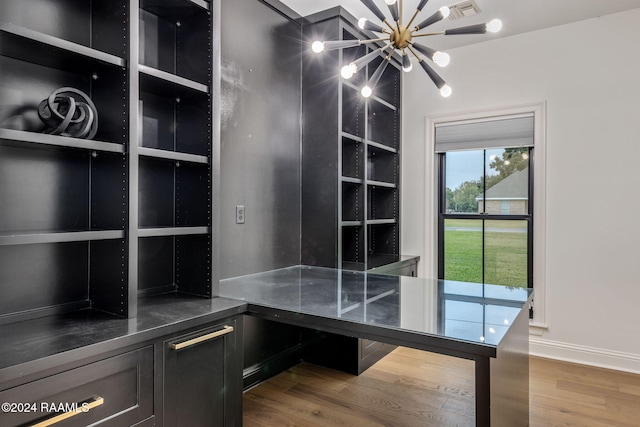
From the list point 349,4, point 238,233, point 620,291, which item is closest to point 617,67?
point 620,291

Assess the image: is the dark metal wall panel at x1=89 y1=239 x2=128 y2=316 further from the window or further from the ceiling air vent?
the window

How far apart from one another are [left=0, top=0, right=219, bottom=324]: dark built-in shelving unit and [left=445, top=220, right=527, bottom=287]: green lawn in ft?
8.71

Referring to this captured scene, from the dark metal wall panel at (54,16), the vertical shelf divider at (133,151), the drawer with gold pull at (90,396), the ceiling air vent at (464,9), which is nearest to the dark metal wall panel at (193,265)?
the vertical shelf divider at (133,151)

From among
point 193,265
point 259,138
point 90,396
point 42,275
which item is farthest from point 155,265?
point 259,138

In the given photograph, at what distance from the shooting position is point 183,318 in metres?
1.69

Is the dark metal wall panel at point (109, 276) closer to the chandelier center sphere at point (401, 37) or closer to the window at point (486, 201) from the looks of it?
the chandelier center sphere at point (401, 37)

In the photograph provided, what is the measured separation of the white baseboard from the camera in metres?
3.04

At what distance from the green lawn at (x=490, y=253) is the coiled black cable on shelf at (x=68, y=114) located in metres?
3.25

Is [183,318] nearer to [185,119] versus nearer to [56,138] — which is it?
[56,138]

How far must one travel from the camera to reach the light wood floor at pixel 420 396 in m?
2.32

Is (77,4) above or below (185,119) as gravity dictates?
above

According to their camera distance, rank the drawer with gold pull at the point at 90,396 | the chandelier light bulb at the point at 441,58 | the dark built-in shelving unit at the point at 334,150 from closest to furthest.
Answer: the drawer with gold pull at the point at 90,396 → the chandelier light bulb at the point at 441,58 → the dark built-in shelving unit at the point at 334,150

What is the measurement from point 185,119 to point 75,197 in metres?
0.70

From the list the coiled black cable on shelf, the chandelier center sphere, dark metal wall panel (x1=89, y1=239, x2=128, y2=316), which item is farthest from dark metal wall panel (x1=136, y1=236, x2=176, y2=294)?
the chandelier center sphere
